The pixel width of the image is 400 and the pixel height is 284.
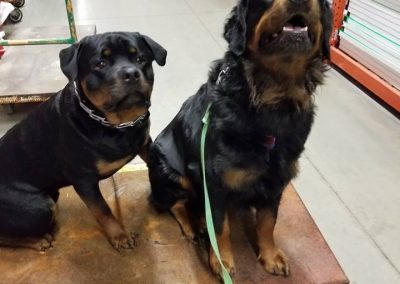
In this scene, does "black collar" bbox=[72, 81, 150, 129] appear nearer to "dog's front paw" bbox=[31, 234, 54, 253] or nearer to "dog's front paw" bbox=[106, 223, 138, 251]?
"dog's front paw" bbox=[106, 223, 138, 251]

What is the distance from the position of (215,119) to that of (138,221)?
0.73 meters

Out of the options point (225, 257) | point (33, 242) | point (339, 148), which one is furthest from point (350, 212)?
point (33, 242)

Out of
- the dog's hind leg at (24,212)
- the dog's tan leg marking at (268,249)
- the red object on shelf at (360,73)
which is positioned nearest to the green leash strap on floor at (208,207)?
the dog's tan leg marking at (268,249)

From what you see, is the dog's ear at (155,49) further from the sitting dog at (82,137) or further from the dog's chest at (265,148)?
the dog's chest at (265,148)

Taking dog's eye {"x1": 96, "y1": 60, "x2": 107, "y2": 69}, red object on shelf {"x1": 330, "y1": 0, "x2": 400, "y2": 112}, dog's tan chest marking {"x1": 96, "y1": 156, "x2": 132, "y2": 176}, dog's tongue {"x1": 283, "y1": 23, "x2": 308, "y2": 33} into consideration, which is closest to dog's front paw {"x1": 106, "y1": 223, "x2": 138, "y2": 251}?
dog's tan chest marking {"x1": 96, "y1": 156, "x2": 132, "y2": 176}

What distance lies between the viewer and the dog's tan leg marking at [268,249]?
1.69m

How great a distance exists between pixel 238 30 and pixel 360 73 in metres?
2.39

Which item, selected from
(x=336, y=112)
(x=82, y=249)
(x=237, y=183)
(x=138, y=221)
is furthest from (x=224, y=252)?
(x=336, y=112)

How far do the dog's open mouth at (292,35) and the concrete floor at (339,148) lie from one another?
1275 millimetres

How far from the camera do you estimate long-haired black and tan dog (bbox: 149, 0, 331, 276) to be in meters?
1.30

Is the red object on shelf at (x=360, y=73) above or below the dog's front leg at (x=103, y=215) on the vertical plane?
below

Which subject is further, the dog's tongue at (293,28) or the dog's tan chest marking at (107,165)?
the dog's tan chest marking at (107,165)

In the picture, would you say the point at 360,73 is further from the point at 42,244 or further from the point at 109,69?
the point at 42,244

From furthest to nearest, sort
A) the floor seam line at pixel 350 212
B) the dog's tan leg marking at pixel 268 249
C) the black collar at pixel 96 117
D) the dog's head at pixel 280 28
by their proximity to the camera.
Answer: the floor seam line at pixel 350 212 < the dog's tan leg marking at pixel 268 249 < the black collar at pixel 96 117 < the dog's head at pixel 280 28
